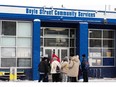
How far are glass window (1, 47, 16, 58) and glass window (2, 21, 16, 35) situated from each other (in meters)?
1.04

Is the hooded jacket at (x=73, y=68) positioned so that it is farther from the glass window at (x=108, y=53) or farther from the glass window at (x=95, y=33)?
the glass window at (x=108, y=53)

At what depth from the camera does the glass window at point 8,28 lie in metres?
20.3

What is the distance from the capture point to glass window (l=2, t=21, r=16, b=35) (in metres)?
20.3

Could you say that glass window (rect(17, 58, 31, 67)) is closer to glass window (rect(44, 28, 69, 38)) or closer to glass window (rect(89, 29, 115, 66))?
glass window (rect(44, 28, 69, 38))

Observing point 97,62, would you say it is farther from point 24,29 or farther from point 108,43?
point 24,29

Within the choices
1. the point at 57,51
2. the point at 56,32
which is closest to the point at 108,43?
the point at 57,51

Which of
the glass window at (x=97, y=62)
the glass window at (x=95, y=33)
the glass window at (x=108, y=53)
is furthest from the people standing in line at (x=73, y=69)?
the glass window at (x=108, y=53)

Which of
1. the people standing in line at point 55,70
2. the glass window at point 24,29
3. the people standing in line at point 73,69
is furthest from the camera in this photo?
the glass window at point 24,29

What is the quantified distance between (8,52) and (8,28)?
1.56 meters

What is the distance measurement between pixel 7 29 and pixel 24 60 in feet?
7.62

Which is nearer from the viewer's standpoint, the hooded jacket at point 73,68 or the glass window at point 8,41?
the hooded jacket at point 73,68

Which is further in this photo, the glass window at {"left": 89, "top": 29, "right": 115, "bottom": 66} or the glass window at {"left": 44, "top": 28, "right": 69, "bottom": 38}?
the glass window at {"left": 89, "top": 29, "right": 115, "bottom": 66}

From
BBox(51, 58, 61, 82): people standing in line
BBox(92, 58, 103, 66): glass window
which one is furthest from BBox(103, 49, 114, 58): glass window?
BBox(51, 58, 61, 82): people standing in line

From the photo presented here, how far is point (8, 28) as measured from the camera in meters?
20.4
